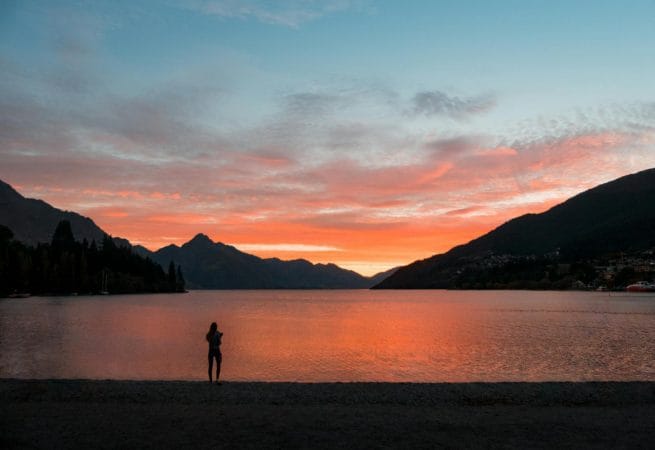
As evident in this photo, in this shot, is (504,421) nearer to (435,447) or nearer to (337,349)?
(435,447)

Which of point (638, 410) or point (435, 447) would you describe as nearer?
point (435, 447)

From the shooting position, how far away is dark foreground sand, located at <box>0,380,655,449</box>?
67.2 feet

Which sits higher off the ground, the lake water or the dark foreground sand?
the dark foreground sand

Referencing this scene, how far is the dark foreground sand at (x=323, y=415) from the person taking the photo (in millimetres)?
20484

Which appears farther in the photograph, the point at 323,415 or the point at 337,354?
the point at 337,354

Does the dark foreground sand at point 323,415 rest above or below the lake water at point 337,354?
above

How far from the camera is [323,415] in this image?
989 inches

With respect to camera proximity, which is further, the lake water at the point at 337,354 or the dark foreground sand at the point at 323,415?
the lake water at the point at 337,354

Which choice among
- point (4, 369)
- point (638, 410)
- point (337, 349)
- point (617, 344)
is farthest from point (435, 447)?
point (617, 344)

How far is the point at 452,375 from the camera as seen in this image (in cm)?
4506

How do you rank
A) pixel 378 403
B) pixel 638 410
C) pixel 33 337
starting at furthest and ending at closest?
pixel 33 337 < pixel 378 403 < pixel 638 410

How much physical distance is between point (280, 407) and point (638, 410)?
17149 millimetres

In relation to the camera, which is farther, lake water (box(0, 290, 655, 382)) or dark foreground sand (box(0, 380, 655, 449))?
lake water (box(0, 290, 655, 382))

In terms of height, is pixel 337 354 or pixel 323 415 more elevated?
pixel 323 415
